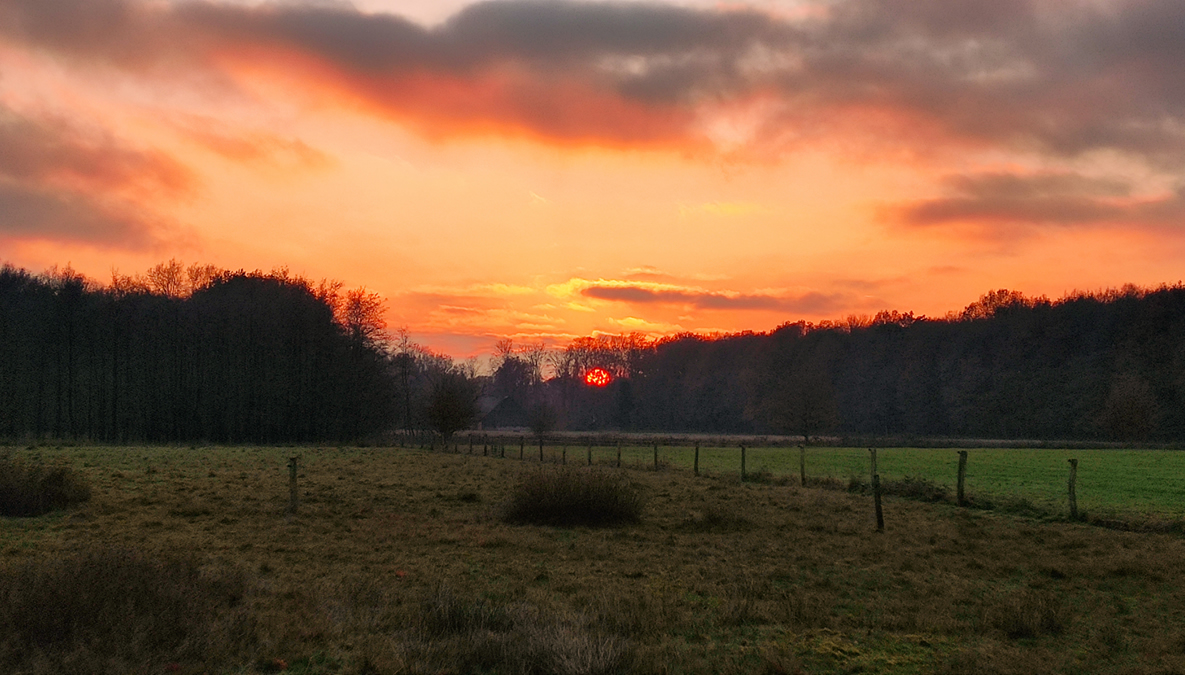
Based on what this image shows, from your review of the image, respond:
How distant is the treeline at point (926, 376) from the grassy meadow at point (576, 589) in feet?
225

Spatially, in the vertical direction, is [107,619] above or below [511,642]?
above

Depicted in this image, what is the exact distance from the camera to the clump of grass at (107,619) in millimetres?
6484

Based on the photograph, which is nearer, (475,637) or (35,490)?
(475,637)

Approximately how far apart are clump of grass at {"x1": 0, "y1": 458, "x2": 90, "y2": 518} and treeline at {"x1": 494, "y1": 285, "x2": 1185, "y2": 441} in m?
69.8

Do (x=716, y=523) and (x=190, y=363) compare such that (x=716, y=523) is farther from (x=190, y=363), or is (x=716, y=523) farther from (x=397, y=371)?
(x=397, y=371)

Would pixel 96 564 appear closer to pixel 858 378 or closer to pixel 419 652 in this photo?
pixel 419 652

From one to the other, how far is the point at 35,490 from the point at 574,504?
12.1 meters

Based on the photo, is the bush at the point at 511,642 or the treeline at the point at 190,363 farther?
the treeline at the point at 190,363

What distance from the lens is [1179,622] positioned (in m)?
9.59

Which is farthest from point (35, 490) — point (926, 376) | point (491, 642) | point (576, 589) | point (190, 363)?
point (926, 376)

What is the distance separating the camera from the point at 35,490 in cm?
1698

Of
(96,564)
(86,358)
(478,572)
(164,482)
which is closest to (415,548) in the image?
(478,572)

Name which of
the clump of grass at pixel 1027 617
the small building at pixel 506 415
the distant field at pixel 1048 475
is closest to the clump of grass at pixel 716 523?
the clump of grass at pixel 1027 617

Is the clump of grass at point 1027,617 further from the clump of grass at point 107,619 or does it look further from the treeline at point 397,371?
the treeline at point 397,371
